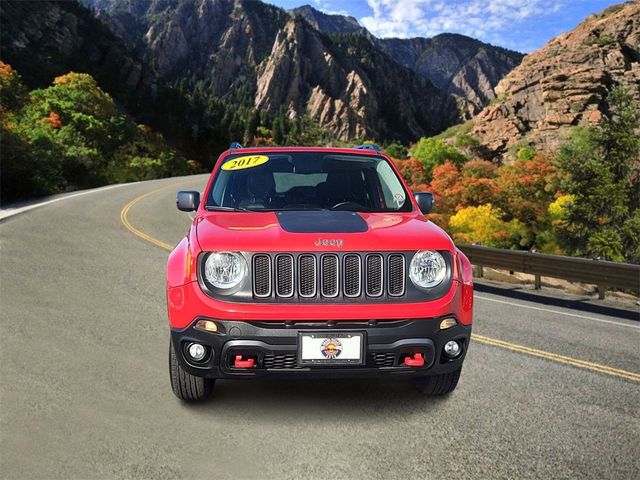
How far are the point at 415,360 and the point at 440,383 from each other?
80 centimetres

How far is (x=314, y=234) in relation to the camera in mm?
3973

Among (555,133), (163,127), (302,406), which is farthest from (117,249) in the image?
(163,127)

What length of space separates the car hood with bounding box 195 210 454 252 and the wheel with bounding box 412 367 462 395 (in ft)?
3.72

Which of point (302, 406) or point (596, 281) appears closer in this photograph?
point (302, 406)

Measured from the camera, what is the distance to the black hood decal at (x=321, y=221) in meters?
4.07

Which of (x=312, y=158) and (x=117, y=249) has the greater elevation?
(x=312, y=158)

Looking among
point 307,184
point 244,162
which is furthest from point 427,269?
point 244,162

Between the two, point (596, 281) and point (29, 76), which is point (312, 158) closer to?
point (596, 281)

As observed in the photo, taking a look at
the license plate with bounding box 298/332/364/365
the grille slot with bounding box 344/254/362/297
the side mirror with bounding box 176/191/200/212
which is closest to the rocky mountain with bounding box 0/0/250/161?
the side mirror with bounding box 176/191/200/212

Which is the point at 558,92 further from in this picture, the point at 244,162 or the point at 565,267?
the point at 244,162

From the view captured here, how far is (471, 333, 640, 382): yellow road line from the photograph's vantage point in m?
5.66

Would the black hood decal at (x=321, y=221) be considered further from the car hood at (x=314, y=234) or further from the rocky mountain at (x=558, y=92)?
the rocky mountain at (x=558, y=92)

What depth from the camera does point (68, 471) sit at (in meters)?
3.37

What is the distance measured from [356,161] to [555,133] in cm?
8114
